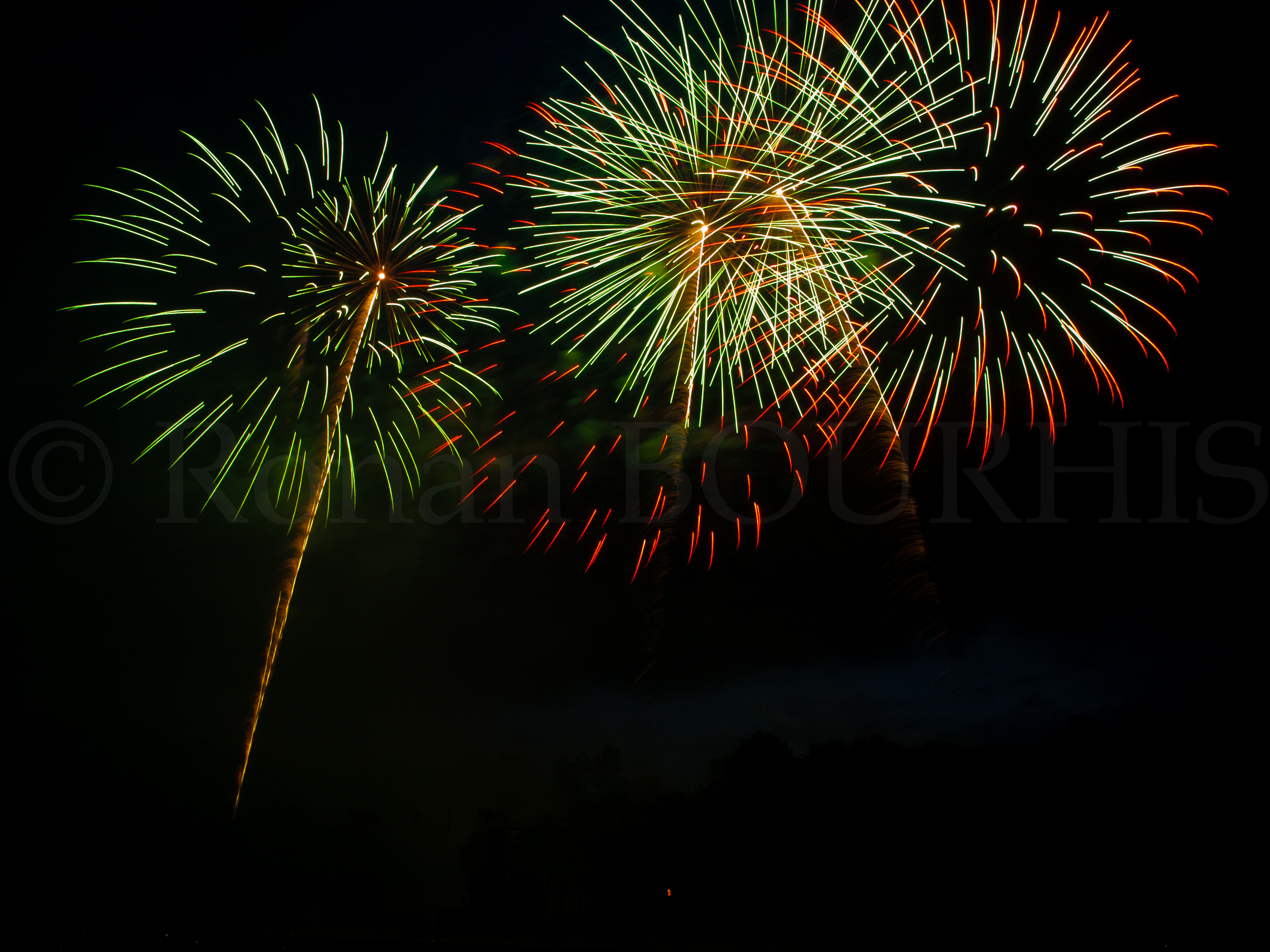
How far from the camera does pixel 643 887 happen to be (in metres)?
37.7

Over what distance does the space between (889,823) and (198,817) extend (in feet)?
120

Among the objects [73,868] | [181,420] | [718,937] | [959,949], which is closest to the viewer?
[181,420]

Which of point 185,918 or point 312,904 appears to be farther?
point 312,904

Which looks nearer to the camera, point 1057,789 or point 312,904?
point 1057,789

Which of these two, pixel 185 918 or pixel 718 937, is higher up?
pixel 718 937

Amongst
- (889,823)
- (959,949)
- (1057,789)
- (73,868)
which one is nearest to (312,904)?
(73,868)

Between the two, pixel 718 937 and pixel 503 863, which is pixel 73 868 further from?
pixel 718 937

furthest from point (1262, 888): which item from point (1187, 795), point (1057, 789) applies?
point (1057, 789)

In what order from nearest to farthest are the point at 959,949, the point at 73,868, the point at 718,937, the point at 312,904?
the point at 959,949 < the point at 73,868 < the point at 718,937 < the point at 312,904

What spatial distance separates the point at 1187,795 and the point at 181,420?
139ft

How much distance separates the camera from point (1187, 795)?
33531mm

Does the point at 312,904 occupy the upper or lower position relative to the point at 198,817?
lower

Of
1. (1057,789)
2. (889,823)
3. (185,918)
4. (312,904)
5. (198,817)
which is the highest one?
(1057,789)

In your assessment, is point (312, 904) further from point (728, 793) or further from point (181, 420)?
point (181, 420)
